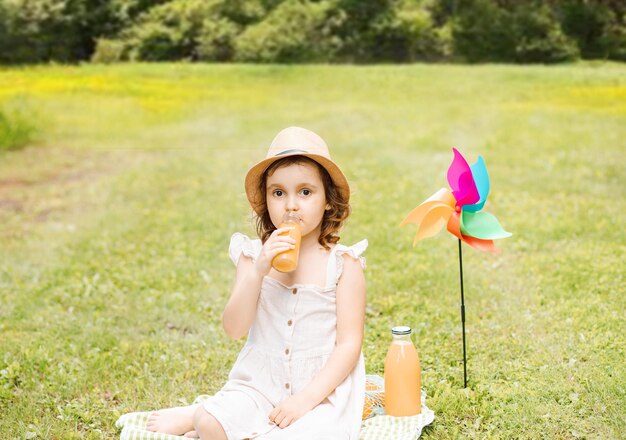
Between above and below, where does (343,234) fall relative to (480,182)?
below

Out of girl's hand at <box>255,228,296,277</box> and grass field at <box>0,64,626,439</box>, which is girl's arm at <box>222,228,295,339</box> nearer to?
girl's hand at <box>255,228,296,277</box>

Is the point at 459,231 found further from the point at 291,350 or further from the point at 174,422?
the point at 174,422

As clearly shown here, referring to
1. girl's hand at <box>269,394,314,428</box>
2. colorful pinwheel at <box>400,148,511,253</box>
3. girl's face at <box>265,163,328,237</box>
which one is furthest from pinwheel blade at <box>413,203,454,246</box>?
girl's hand at <box>269,394,314,428</box>

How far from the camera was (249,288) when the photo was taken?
8.43 ft

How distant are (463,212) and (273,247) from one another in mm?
763

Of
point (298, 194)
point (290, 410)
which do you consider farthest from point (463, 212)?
point (290, 410)

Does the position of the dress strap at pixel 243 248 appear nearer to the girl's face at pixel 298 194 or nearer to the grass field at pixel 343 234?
the girl's face at pixel 298 194

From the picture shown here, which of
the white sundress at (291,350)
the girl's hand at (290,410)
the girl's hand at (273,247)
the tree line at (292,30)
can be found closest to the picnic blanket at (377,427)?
the white sundress at (291,350)

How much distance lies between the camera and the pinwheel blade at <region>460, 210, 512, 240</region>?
9.62 ft

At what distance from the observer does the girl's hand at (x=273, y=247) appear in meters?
2.47

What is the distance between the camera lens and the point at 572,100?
10305 mm

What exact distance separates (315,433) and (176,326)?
1.78m

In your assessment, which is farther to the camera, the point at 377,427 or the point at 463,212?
the point at 463,212

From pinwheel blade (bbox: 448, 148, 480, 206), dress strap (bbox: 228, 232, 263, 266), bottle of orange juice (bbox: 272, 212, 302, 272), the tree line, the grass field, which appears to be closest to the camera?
bottle of orange juice (bbox: 272, 212, 302, 272)
